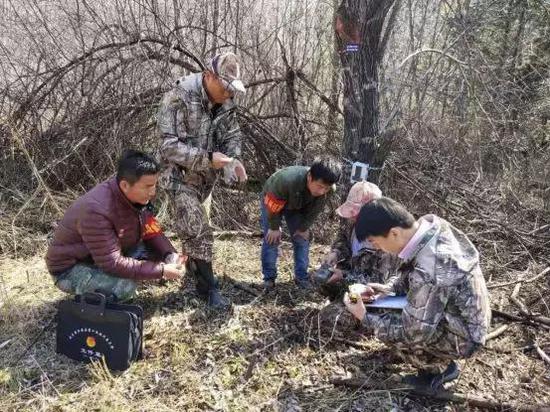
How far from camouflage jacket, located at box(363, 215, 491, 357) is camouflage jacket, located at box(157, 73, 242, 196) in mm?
1540

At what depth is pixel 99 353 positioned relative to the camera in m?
2.92

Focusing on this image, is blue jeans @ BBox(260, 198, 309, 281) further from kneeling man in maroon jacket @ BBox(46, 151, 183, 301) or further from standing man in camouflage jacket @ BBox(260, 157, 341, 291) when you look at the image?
kneeling man in maroon jacket @ BBox(46, 151, 183, 301)

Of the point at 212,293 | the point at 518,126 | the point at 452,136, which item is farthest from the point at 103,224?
the point at 518,126

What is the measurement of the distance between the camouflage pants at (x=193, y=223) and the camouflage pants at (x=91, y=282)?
50 cm

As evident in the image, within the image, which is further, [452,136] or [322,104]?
[452,136]

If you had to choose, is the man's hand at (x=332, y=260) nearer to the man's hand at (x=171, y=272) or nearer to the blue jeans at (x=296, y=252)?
the blue jeans at (x=296, y=252)

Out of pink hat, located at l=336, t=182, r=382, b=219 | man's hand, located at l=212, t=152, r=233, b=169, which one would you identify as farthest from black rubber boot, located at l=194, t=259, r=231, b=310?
pink hat, located at l=336, t=182, r=382, b=219

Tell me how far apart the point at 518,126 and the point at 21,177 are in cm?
741

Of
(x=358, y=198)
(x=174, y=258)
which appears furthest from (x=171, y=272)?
(x=358, y=198)

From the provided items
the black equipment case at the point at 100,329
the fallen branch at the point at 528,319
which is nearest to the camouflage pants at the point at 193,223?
the black equipment case at the point at 100,329

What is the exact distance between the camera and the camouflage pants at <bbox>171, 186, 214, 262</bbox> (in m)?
3.51

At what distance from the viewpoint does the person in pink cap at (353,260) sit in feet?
10.7

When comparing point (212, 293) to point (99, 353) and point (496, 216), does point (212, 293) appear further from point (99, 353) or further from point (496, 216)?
point (496, 216)

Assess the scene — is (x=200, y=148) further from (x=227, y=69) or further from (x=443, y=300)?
(x=443, y=300)
